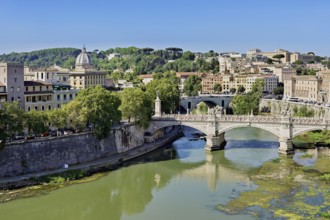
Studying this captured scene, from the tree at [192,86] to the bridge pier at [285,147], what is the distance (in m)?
37.6

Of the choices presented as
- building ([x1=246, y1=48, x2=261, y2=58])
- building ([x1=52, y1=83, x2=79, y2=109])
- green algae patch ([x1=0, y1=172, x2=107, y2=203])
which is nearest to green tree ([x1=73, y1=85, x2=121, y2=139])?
green algae patch ([x1=0, y1=172, x2=107, y2=203])

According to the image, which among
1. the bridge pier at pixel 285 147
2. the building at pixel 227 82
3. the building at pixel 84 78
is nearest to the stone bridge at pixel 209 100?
the building at pixel 84 78

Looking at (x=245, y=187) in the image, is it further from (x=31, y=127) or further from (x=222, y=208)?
(x=31, y=127)

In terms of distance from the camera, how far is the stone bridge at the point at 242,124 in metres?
31.8

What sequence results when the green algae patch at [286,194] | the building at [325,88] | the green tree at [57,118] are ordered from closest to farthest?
the green algae patch at [286,194] < the green tree at [57,118] < the building at [325,88]

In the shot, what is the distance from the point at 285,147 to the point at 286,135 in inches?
34.3

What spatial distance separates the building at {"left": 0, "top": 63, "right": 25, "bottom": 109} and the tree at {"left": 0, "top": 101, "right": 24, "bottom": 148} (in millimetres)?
5275

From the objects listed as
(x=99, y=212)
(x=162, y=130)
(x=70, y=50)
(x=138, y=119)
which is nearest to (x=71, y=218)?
(x=99, y=212)

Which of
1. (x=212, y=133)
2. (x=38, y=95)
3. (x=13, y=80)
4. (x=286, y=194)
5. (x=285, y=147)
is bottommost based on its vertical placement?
(x=286, y=194)

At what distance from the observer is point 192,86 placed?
239 ft

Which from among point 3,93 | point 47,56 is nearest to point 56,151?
point 3,93

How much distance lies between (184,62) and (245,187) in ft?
275

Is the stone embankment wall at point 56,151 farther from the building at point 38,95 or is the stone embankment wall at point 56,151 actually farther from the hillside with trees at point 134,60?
the hillside with trees at point 134,60

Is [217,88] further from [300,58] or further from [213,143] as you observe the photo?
[300,58]
